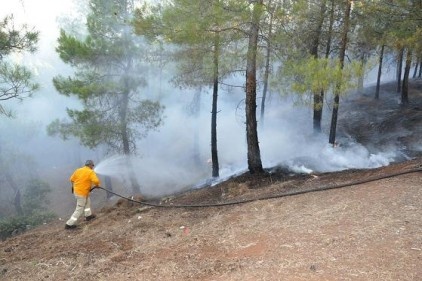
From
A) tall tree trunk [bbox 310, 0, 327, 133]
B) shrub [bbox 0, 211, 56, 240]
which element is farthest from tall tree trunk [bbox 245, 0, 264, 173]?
shrub [bbox 0, 211, 56, 240]

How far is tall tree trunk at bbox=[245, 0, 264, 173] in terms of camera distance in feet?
32.3

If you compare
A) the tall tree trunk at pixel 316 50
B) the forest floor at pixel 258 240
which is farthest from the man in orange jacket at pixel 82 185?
the tall tree trunk at pixel 316 50

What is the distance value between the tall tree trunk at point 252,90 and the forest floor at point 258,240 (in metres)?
1.87

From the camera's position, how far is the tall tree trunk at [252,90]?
9.85 meters

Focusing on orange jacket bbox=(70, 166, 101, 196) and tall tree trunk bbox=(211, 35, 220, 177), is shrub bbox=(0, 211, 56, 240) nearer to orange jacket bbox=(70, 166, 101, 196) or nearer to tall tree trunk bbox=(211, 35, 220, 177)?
orange jacket bbox=(70, 166, 101, 196)

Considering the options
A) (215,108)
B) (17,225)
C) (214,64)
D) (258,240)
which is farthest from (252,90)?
(17,225)

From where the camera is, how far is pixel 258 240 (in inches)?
249

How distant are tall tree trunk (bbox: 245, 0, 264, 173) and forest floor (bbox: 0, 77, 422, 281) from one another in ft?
6.15

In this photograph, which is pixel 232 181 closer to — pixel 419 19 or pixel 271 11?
pixel 271 11

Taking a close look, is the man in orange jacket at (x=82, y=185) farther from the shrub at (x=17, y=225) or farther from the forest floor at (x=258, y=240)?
the shrub at (x=17, y=225)

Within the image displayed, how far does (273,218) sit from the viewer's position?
728 centimetres

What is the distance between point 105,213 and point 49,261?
2992 mm

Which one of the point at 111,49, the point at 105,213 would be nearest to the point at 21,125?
the point at 111,49

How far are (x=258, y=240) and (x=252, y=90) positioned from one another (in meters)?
5.79
